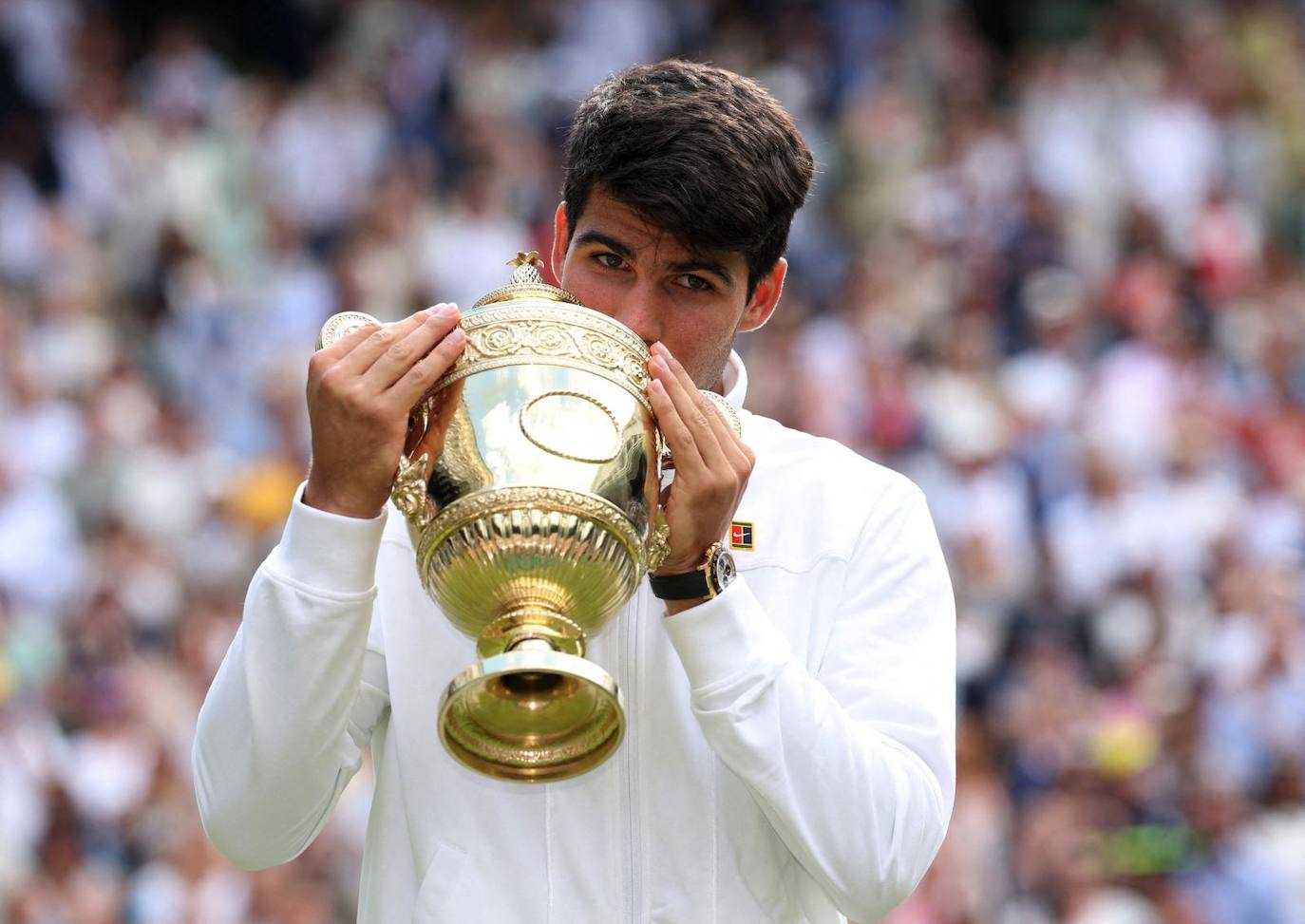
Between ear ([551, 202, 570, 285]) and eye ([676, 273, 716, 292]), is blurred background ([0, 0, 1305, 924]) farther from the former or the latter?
eye ([676, 273, 716, 292])

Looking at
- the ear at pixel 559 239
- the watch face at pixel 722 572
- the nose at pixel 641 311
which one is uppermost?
the ear at pixel 559 239

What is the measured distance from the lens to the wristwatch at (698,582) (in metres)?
2.82

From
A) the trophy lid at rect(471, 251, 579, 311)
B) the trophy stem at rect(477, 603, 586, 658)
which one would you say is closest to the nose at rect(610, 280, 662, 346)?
the trophy lid at rect(471, 251, 579, 311)

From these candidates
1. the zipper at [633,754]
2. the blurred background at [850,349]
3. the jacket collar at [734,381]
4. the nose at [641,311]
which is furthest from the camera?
the blurred background at [850,349]

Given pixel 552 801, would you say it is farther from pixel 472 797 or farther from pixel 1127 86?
pixel 1127 86

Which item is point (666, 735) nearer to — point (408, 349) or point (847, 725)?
point (847, 725)

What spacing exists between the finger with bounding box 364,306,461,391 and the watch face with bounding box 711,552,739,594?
1.54 ft

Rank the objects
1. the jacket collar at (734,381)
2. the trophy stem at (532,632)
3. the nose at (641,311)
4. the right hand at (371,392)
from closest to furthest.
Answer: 1. the trophy stem at (532,632)
2. the right hand at (371,392)
3. the nose at (641,311)
4. the jacket collar at (734,381)

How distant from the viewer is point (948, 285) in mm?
11914

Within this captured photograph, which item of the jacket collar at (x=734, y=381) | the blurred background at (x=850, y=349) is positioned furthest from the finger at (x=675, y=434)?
the blurred background at (x=850, y=349)

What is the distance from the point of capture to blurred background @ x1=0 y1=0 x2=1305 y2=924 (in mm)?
8289

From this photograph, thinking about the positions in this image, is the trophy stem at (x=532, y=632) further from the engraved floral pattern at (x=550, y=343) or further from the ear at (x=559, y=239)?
the ear at (x=559, y=239)

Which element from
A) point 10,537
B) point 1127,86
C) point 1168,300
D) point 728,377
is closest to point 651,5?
point 1127,86

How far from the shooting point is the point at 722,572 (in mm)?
2844
